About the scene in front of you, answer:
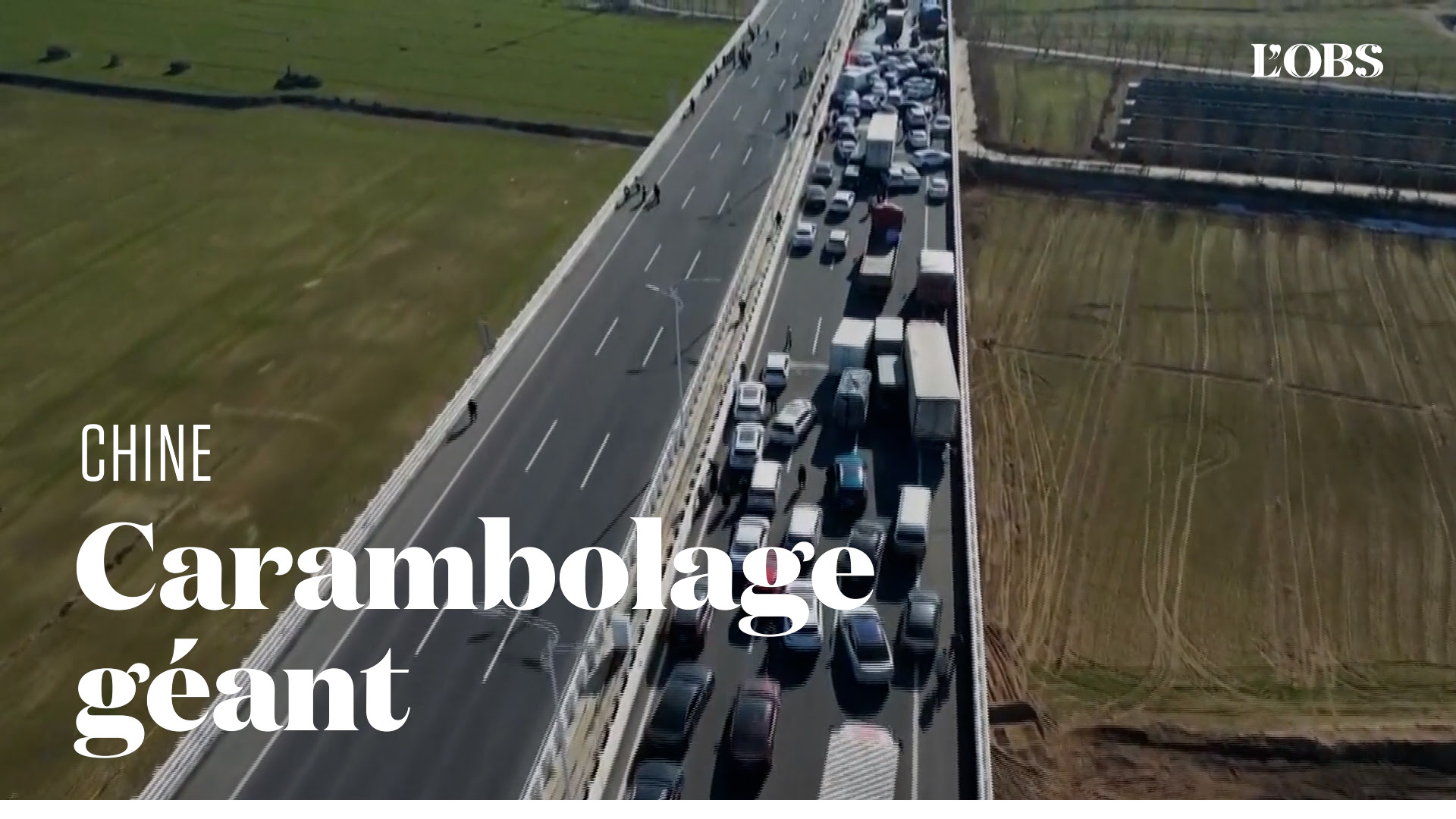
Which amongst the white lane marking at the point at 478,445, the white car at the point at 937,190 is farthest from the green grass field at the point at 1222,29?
the white lane marking at the point at 478,445

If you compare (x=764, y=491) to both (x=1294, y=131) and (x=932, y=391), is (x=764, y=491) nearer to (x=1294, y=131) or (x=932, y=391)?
(x=932, y=391)

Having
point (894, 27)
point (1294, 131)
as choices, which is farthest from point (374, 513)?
point (1294, 131)

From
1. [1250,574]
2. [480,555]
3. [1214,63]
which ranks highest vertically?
[1214,63]

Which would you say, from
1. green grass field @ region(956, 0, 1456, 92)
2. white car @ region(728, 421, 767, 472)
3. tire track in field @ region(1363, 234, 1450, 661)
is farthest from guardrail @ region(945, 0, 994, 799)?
green grass field @ region(956, 0, 1456, 92)

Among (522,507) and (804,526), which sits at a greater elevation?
(804,526)

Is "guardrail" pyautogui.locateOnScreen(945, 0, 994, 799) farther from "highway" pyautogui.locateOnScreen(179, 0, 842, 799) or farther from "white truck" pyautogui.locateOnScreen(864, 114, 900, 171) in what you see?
"highway" pyautogui.locateOnScreen(179, 0, 842, 799)

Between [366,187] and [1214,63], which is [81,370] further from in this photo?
[1214,63]

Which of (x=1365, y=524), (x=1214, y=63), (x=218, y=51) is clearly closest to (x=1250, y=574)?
(x=1365, y=524)
